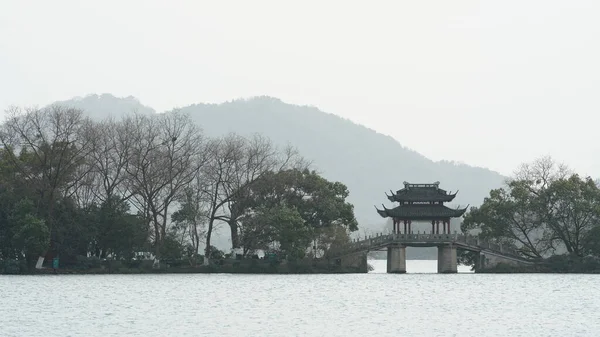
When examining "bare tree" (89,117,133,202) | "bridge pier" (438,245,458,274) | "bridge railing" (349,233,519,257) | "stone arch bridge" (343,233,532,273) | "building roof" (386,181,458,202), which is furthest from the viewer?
"building roof" (386,181,458,202)

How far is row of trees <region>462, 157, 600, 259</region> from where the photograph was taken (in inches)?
3570

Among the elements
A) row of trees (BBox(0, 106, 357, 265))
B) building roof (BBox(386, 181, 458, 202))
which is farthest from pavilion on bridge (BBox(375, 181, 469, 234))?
row of trees (BBox(0, 106, 357, 265))

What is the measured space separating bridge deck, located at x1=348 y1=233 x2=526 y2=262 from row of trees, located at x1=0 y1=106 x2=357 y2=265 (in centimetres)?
259

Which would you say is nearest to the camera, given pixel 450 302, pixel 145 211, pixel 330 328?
pixel 330 328

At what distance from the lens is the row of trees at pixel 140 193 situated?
8031 cm

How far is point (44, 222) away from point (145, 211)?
39.1 feet

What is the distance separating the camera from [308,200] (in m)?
91.5

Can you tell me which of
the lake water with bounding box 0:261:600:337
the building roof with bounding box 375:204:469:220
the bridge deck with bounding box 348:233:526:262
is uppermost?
the building roof with bounding box 375:204:469:220

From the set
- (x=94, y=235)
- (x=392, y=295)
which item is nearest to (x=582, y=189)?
(x=392, y=295)

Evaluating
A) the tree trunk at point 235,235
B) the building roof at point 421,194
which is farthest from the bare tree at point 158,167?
the building roof at point 421,194

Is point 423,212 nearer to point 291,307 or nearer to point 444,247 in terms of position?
point 444,247

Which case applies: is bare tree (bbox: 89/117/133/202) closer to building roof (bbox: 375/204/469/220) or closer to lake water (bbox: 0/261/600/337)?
lake water (bbox: 0/261/600/337)

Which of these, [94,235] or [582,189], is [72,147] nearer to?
[94,235]

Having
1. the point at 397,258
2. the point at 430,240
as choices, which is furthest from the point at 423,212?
the point at 397,258
